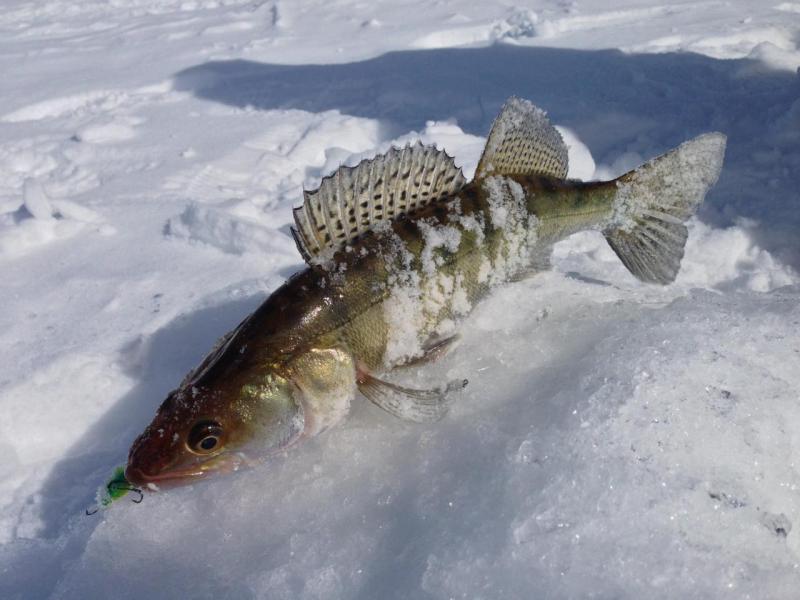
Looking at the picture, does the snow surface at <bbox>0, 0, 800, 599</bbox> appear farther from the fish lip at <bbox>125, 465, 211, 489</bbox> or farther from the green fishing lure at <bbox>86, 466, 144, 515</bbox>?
the fish lip at <bbox>125, 465, 211, 489</bbox>

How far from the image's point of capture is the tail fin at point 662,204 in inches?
96.7

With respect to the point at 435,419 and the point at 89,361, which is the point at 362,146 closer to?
the point at 89,361

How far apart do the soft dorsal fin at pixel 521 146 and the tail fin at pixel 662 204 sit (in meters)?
0.27

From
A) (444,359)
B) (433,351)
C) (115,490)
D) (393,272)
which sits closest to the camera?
(115,490)

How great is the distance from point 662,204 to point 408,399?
4.19 ft

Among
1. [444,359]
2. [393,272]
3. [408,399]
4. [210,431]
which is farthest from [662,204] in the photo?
[210,431]

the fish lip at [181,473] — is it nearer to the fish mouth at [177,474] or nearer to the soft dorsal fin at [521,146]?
the fish mouth at [177,474]

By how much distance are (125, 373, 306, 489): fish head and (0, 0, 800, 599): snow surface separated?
0.87 ft

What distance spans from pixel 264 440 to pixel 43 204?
2.84m

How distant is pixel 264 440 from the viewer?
6.03 ft

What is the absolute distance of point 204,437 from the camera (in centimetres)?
176

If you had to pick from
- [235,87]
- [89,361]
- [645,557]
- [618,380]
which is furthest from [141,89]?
[645,557]

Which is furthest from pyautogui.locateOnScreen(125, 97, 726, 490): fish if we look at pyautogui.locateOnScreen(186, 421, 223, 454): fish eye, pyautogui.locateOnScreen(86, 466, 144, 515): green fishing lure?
pyautogui.locateOnScreen(86, 466, 144, 515): green fishing lure

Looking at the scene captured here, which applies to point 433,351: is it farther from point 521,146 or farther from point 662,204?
point 662,204
